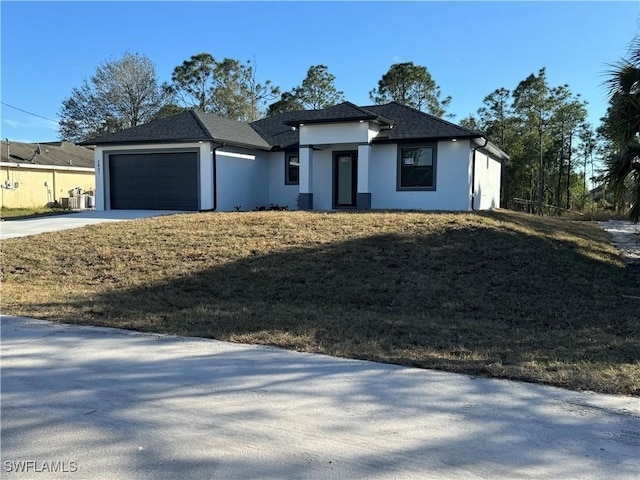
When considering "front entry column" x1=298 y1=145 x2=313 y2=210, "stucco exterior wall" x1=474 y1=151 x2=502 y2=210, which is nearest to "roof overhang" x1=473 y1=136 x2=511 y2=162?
"stucco exterior wall" x1=474 y1=151 x2=502 y2=210

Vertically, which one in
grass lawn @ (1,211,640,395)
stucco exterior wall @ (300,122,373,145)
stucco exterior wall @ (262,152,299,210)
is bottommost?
grass lawn @ (1,211,640,395)

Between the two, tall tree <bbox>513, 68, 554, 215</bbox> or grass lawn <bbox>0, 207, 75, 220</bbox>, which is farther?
tall tree <bbox>513, 68, 554, 215</bbox>

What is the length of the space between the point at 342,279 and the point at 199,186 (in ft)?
36.7

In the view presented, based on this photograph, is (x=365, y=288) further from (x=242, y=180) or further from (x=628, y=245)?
(x=242, y=180)

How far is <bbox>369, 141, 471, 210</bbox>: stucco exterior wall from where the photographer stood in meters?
17.1


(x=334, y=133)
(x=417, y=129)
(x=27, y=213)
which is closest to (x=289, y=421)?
(x=334, y=133)

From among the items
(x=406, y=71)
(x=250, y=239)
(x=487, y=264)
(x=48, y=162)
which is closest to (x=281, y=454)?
(x=487, y=264)

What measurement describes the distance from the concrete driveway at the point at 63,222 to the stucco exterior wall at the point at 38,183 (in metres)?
11.6

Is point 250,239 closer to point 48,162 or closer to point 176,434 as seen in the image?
point 176,434

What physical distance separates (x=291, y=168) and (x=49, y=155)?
1899 cm

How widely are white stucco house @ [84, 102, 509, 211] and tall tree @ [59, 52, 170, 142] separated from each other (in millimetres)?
22094

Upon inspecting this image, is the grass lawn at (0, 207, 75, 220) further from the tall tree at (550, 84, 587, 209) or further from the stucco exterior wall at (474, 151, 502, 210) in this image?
the tall tree at (550, 84, 587, 209)

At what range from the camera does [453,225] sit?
1249 cm

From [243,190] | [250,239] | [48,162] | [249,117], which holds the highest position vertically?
[249,117]
